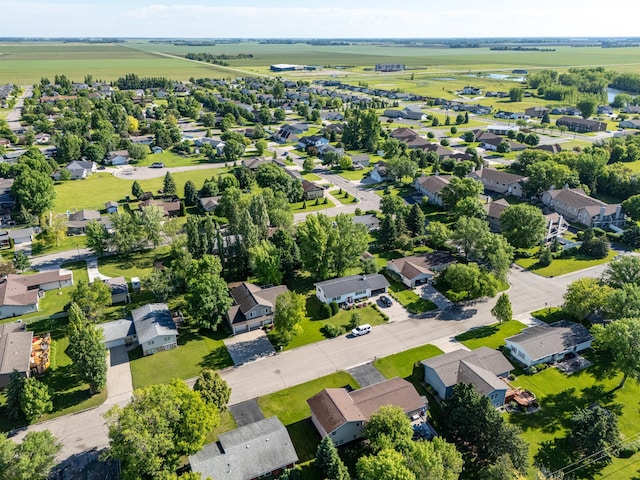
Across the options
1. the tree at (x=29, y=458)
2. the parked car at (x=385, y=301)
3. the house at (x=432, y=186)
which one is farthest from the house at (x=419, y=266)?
the tree at (x=29, y=458)

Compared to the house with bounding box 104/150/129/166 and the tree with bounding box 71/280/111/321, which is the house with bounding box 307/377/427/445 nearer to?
the tree with bounding box 71/280/111/321

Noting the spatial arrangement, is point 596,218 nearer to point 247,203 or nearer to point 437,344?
point 437,344

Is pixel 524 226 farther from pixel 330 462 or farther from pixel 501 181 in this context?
pixel 330 462

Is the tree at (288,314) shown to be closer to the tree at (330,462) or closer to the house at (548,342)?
the tree at (330,462)

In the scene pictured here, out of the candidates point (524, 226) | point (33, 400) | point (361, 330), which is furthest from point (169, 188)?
point (524, 226)

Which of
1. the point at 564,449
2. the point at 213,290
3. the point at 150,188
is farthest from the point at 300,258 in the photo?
the point at 150,188

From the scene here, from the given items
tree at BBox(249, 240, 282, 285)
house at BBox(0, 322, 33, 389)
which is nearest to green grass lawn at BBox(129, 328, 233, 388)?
house at BBox(0, 322, 33, 389)
